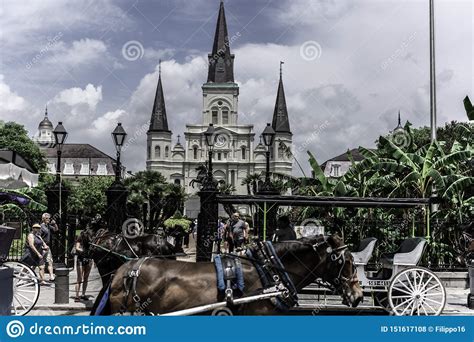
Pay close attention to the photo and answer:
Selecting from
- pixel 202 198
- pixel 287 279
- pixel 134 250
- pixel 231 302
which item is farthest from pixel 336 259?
pixel 202 198

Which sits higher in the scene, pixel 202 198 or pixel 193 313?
pixel 202 198

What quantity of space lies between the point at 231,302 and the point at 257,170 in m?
120

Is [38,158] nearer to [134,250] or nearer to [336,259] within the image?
[134,250]

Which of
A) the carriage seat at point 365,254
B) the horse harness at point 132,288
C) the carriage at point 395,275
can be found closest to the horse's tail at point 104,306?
the horse harness at point 132,288

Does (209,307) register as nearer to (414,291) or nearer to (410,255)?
(414,291)

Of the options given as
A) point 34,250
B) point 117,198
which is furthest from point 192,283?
point 117,198

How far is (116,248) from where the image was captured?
11.3 metres

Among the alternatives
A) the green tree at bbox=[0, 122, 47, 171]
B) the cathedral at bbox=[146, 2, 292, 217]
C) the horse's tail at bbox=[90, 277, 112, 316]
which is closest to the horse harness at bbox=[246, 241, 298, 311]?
the horse's tail at bbox=[90, 277, 112, 316]

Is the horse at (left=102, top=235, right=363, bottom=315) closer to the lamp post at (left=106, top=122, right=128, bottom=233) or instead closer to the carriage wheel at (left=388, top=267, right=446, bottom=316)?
the carriage wheel at (left=388, top=267, right=446, bottom=316)

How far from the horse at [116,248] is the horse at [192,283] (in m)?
4.89

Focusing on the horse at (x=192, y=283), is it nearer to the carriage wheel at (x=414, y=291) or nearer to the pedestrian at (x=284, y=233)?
the carriage wheel at (x=414, y=291)

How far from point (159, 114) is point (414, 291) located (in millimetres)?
114441

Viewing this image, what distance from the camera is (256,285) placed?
6.20m

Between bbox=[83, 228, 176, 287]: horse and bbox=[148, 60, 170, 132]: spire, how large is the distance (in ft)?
330
